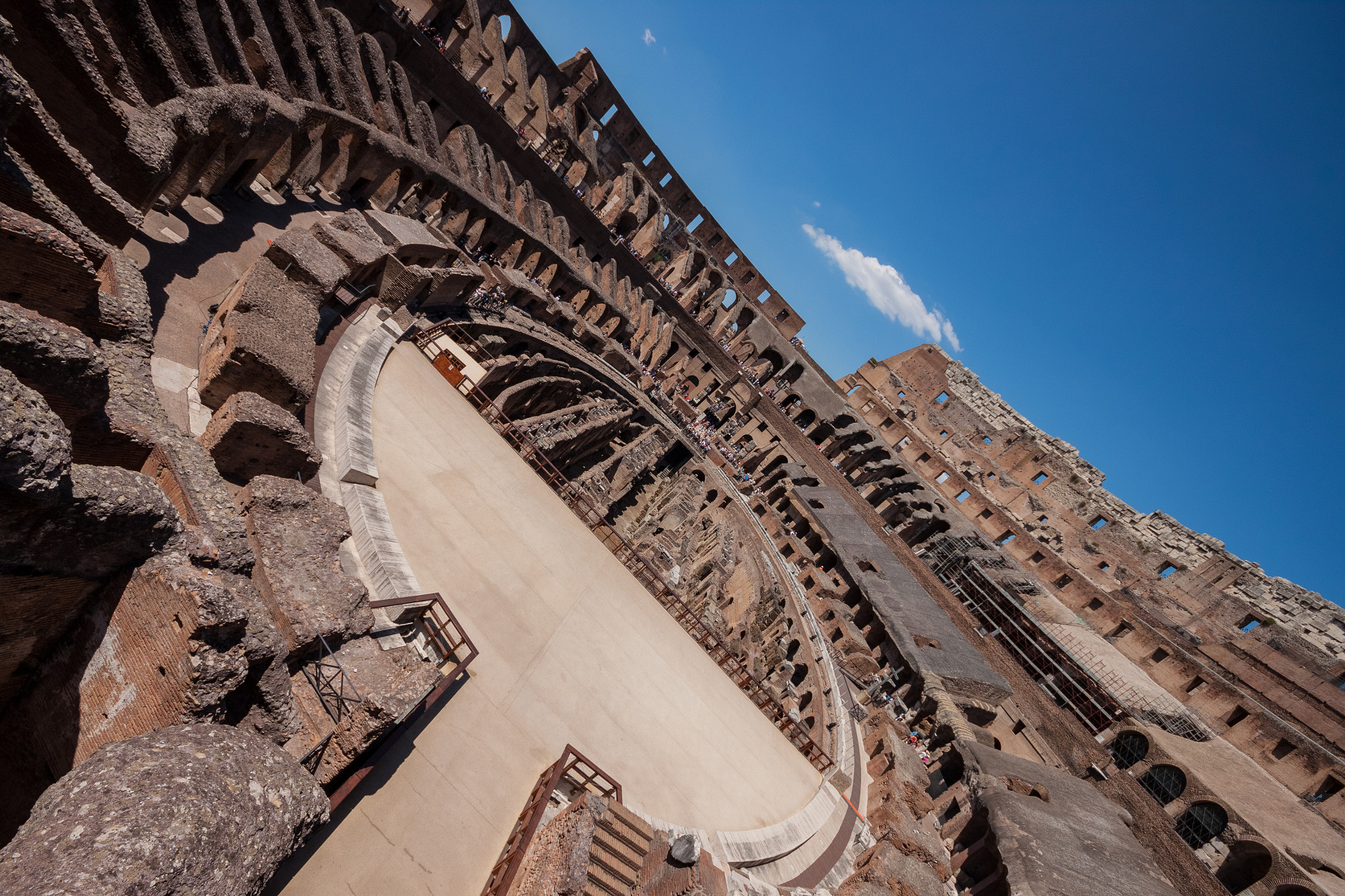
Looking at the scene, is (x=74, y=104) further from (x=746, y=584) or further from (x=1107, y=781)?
(x=1107, y=781)

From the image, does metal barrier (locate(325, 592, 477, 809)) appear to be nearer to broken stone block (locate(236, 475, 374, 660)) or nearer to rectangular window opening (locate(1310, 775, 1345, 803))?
broken stone block (locate(236, 475, 374, 660))

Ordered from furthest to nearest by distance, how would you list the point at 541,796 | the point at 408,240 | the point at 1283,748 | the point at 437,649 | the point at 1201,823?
the point at 1283,748, the point at 1201,823, the point at 408,240, the point at 437,649, the point at 541,796

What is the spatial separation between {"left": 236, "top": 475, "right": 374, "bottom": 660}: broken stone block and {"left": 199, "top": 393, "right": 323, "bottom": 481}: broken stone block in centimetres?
61

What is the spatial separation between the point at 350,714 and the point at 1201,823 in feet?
75.5

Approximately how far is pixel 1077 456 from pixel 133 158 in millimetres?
46754

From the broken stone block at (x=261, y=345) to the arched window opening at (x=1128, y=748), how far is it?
81.3 ft

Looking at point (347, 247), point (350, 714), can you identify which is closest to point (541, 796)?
point (350, 714)

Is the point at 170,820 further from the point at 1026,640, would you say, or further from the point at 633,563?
the point at 1026,640

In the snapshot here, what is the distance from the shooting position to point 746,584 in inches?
817

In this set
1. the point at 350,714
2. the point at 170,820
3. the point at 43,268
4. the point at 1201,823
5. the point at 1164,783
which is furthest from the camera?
the point at 1164,783

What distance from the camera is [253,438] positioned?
6.43 m

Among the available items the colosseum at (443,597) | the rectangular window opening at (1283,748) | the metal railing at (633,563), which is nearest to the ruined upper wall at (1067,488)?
the colosseum at (443,597)

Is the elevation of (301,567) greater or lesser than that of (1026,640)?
lesser

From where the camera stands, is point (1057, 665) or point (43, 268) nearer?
point (43, 268)
